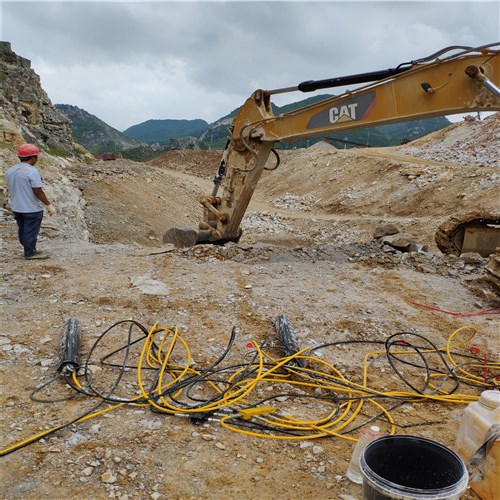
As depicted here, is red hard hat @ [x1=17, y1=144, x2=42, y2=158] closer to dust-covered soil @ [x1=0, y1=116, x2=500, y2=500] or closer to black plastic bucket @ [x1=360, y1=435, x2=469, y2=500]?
dust-covered soil @ [x1=0, y1=116, x2=500, y2=500]

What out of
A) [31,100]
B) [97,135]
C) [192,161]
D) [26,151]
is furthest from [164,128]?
[26,151]

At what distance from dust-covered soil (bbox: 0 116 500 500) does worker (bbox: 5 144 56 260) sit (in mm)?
408

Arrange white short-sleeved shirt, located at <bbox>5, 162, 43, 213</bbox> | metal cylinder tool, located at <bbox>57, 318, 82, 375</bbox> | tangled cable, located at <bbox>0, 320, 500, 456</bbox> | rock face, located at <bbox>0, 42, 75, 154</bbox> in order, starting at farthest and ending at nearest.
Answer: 1. rock face, located at <bbox>0, 42, 75, 154</bbox>
2. white short-sleeved shirt, located at <bbox>5, 162, 43, 213</bbox>
3. metal cylinder tool, located at <bbox>57, 318, 82, 375</bbox>
4. tangled cable, located at <bbox>0, 320, 500, 456</bbox>

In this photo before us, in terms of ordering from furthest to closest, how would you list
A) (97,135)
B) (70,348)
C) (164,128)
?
(164,128)
(97,135)
(70,348)

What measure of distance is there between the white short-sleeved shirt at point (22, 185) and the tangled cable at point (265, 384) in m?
2.75

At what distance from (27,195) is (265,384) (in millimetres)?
4302

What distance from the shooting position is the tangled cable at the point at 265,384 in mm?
2971

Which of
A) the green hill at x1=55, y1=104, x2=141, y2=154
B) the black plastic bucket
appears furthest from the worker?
the green hill at x1=55, y1=104, x2=141, y2=154

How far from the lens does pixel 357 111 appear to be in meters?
6.38

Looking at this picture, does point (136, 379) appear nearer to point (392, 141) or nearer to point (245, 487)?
point (245, 487)

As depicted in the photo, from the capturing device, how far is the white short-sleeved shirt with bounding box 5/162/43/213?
5.96 meters

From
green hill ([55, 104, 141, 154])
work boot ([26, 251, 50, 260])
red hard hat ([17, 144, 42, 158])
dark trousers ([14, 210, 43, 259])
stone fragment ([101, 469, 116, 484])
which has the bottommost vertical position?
stone fragment ([101, 469, 116, 484])

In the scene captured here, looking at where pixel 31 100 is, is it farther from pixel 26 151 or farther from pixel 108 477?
pixel 108 477

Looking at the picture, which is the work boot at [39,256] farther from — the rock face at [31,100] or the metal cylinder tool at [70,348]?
the rock face at [31,100]
